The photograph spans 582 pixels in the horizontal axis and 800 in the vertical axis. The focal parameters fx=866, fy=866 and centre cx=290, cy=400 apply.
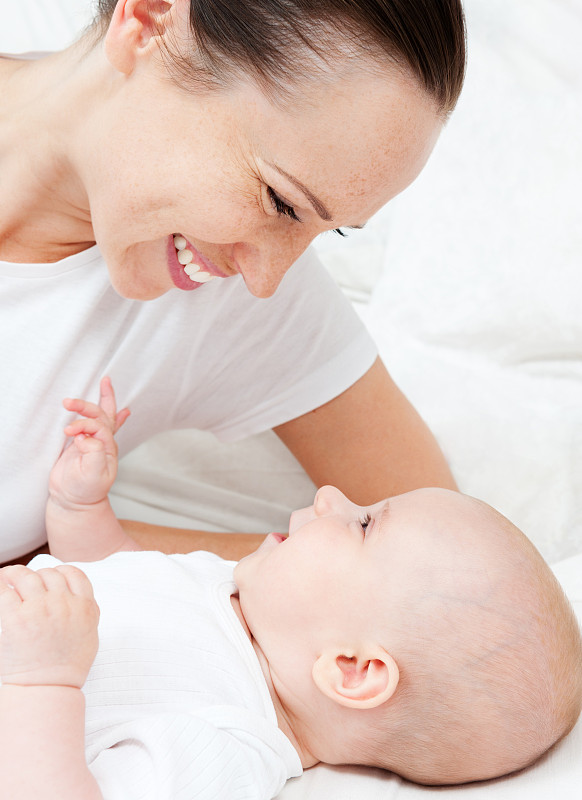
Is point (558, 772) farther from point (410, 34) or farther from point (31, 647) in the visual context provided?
point (410, 34)

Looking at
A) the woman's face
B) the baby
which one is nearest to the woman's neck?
the woman's face

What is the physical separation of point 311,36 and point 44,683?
0.81 metres

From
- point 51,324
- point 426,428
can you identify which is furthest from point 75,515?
point 426,428

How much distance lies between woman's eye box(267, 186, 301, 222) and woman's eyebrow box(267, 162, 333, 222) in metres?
0.04

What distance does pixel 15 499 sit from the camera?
4.73 ft

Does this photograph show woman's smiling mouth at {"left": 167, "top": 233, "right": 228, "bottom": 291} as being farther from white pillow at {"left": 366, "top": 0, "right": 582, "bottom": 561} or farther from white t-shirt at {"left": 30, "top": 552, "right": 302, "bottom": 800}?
white pillow at {"left": 366, "top": 0, "right": 582, "bottom": 561}

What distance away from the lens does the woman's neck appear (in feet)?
4.29

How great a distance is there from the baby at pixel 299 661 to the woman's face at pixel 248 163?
416mm

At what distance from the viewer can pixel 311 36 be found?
1021 millimetres

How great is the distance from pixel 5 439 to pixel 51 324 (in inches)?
7.9

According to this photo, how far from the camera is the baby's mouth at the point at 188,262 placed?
124 cm

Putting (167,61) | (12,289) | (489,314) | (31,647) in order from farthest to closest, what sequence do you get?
(489,314) → (12,289) → (167,61) → (31,647)

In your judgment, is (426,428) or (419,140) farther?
(426,428)

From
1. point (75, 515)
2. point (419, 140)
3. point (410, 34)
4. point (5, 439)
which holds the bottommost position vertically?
point (75, 515)
